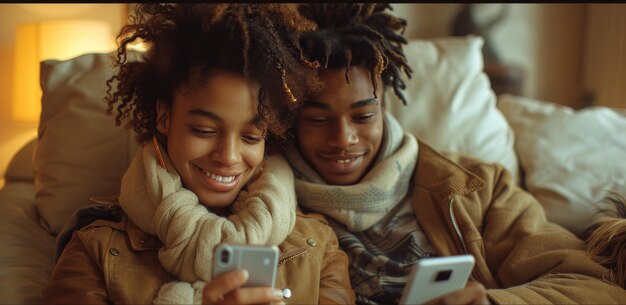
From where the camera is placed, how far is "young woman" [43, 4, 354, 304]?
1005 mm

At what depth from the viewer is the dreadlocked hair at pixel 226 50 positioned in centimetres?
102

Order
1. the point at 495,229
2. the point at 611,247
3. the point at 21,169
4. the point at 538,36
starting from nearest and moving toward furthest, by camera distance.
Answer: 1. the point at 611,247
2. the point at 495,229
3. the point at 21,169
4. the point at 538,36

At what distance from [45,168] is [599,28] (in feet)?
10.0

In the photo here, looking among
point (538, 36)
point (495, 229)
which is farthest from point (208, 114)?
point (538, 36)

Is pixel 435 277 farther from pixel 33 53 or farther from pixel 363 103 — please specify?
pixel 33 53

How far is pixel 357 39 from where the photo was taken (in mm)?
1232

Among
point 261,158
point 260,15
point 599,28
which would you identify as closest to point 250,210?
point 261,158

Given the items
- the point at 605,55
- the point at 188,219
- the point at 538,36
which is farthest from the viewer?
the point at 538,36

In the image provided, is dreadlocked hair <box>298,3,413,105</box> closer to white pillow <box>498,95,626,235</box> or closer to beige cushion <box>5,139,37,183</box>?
white pillow <box>498,95,626,235</box>

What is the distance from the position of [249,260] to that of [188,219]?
0.21 m

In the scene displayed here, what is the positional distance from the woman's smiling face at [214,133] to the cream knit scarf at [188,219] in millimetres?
31

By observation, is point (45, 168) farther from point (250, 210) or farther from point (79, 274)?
point (250, 210)

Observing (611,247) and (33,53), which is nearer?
(611,247)

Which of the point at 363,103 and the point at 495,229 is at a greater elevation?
the point at 363,103
